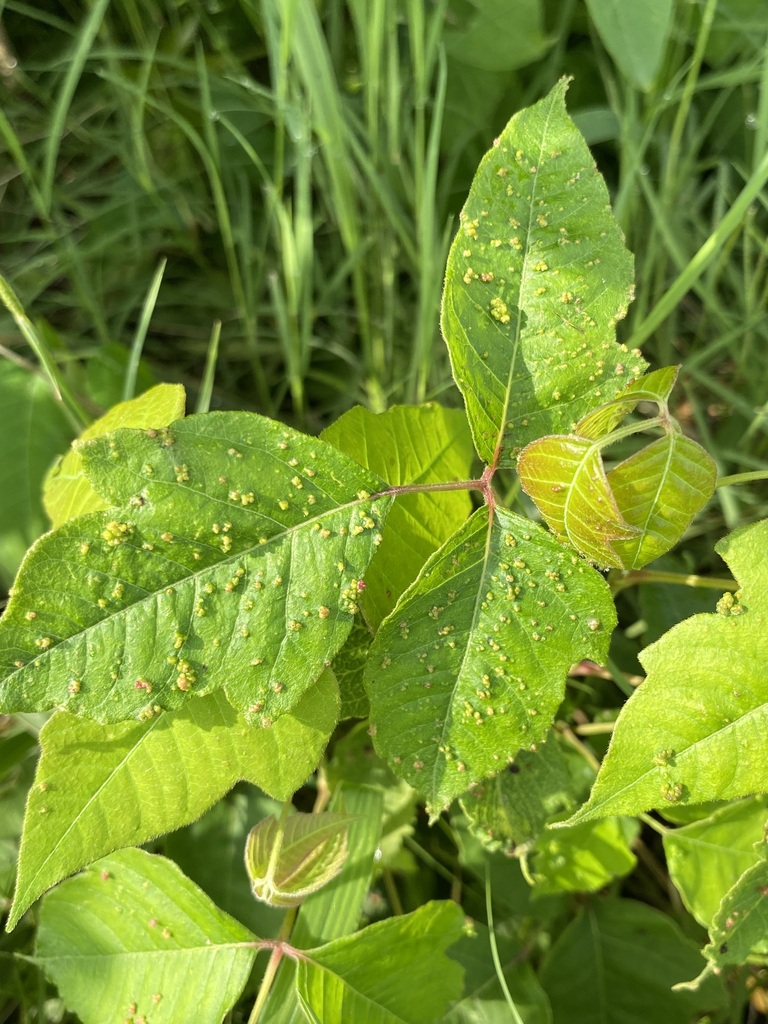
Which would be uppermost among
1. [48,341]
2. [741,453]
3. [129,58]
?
[129,58]

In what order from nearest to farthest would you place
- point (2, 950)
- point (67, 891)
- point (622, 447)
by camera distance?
point (67, 891) → point (2, 950) → point (622, 447)

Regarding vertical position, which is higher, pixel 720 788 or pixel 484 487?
pixel 484 487

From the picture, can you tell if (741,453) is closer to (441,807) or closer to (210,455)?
(441,807)

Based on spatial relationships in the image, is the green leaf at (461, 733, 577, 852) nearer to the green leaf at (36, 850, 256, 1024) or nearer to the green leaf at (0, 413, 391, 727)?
the green leaf at (36, 850, 256, 1024)

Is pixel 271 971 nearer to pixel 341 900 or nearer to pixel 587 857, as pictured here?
pixel 341 900

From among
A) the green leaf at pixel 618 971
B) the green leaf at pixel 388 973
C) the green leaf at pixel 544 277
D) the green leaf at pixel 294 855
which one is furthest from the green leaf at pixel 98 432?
the green leaf at pixel 618 971

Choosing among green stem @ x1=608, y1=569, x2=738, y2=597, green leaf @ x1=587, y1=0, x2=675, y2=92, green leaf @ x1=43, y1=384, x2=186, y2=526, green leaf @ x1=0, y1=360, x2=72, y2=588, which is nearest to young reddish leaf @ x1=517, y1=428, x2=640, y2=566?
green stem @ x1=608, y1=569, x2=738, y2=597

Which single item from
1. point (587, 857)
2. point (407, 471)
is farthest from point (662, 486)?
point (587, 857)

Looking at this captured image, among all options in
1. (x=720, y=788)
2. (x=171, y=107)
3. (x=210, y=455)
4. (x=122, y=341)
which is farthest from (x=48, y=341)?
(x=720, y=788)
